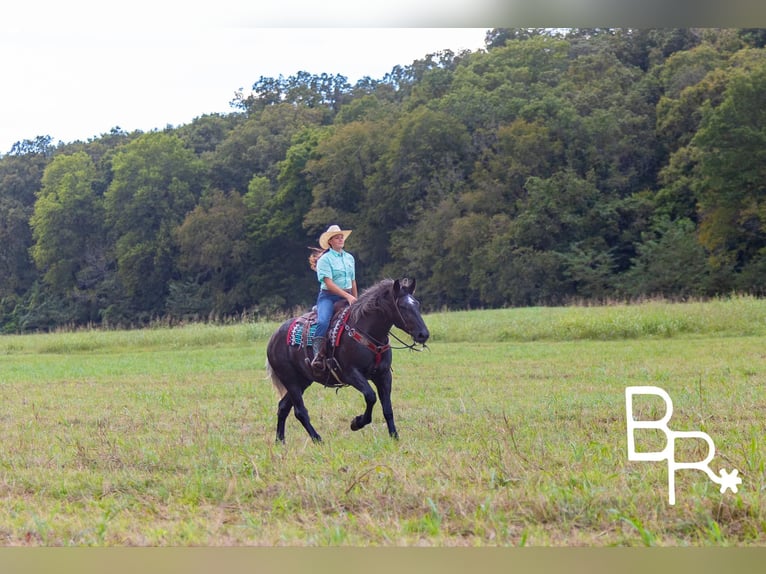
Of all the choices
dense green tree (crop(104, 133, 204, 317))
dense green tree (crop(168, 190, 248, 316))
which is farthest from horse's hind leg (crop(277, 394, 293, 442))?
dense green tree (crop(104, 133, 204, 317))

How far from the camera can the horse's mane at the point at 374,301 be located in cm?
694

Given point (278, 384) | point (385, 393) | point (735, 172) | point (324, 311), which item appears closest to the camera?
point (385, 393)

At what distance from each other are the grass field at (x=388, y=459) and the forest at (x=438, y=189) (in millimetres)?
1367

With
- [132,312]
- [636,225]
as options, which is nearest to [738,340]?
[636,225]

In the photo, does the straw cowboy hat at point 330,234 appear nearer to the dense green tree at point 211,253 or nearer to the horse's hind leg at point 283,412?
the horse's hind leg at point 283,412

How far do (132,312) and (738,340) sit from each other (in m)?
9.49

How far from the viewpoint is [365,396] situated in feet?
22.2

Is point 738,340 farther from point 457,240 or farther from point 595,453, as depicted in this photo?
point 595,453

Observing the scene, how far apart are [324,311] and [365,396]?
82cm

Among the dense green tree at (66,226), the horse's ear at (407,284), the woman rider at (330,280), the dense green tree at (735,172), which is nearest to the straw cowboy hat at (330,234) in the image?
the woman rider at (330,280)

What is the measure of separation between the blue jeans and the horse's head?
616mm

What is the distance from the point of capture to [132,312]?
32.9ft

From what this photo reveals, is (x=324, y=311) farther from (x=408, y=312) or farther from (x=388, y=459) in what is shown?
(x=388, y=459)

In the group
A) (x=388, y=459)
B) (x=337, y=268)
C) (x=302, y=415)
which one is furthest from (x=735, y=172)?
(x=388, y=459)
